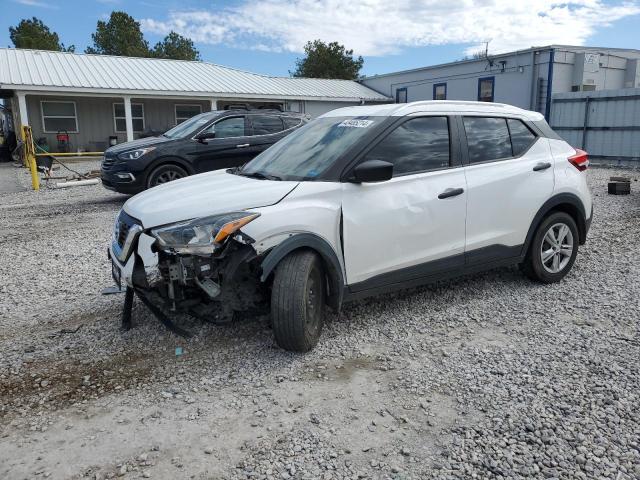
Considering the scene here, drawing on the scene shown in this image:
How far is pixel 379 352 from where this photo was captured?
12.5 feet

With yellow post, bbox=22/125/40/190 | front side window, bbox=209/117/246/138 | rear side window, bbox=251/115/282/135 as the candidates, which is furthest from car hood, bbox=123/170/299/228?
yellow post, bbox=22/125/40/190

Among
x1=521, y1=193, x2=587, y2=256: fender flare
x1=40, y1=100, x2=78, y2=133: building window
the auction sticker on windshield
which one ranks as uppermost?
x1=40, y1=100, x2=78, y2=133: building window

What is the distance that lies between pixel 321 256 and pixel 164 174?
673 centimetres

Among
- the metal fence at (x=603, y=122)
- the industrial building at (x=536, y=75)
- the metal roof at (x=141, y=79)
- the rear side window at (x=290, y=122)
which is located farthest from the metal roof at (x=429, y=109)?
the metal roof at (x=141, y=79)

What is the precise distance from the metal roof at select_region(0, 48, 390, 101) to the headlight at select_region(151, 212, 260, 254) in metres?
19.7

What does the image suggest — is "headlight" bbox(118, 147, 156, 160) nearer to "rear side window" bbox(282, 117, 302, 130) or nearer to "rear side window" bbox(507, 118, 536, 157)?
"rear side window" bbox(282, 117, 302, 130)

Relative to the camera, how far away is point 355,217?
3.84 m

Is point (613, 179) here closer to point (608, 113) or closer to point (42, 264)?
point (608, 113)

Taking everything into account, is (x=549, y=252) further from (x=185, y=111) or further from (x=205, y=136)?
(x=185, y=111)

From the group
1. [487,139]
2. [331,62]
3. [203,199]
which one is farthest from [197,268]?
[331,62]

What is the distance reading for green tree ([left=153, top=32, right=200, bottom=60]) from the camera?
68875 millimetres

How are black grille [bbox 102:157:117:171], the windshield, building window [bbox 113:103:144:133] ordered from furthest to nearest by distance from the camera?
building window [bbox 113:103:144:133] < the windshield < black grille [bbox 102:157:117:171]

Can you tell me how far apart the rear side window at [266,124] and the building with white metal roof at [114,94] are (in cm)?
1279

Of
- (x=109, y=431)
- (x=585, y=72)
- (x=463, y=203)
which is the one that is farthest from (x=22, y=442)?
(x=585, y=72)
